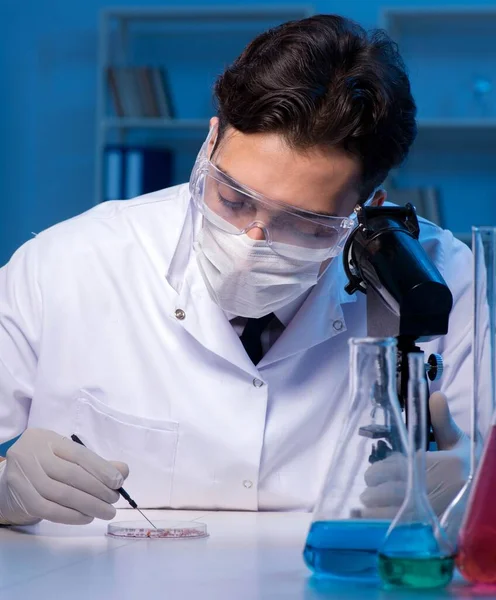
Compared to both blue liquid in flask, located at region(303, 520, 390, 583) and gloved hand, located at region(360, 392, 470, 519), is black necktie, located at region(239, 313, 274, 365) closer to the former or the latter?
gloved hand, located at region(360, 392, 470, 519)

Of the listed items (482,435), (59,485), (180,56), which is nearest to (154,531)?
(59,485)

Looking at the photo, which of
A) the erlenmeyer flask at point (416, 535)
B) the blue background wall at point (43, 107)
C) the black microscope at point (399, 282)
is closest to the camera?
the erlenmeyer flask at point (416, 535)

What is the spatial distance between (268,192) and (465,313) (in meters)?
0.55

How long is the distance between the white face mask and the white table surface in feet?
1.46

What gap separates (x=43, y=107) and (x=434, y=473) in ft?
12.2

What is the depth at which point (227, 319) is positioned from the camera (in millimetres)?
1710

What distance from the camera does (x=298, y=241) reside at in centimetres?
154

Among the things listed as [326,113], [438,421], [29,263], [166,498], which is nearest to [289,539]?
[438,421]

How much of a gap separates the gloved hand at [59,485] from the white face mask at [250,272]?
425mm

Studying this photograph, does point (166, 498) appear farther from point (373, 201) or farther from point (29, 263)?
point (373, 201)

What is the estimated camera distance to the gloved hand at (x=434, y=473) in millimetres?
825

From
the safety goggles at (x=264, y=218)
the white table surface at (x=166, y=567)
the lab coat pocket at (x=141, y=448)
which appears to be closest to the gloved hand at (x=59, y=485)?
the white table surface at (x=166, y=567)

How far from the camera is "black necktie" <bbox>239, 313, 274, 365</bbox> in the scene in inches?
68.2

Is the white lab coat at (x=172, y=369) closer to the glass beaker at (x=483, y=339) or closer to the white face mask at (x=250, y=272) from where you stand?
the white face mask at (x=250, y=272)
